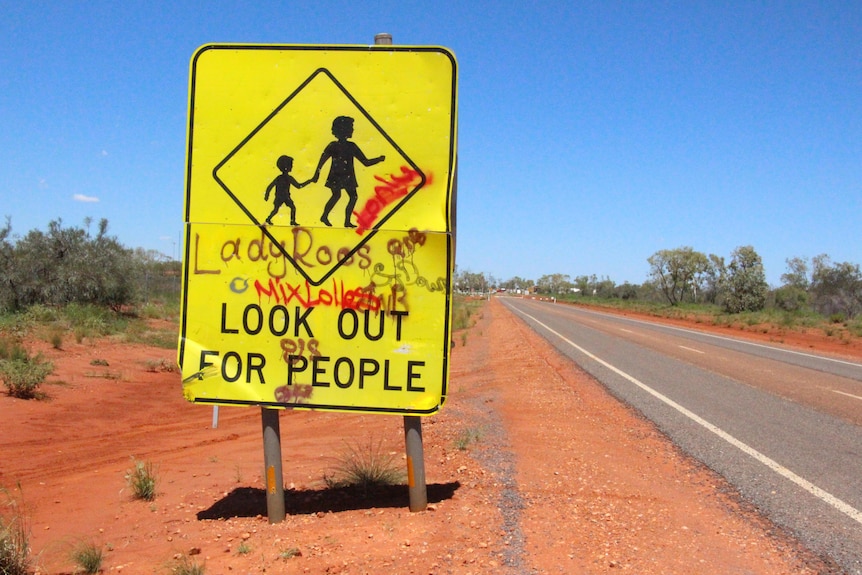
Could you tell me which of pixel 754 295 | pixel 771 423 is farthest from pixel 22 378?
pixel 754 295

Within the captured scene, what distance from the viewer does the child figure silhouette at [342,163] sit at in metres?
5.01

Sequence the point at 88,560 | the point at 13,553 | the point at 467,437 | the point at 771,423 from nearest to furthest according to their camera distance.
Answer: the point at 13,553 → the point at 88,560 → the point at 467,437 → the point at 771,423

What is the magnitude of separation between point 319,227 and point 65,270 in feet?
84.9

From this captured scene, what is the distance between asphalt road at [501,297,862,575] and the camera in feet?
18.2

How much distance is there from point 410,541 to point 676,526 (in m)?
1.83

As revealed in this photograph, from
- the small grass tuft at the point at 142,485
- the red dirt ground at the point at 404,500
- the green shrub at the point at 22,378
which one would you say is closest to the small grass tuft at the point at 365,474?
the red dirt ground at the point at 404,500

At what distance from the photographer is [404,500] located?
5.60m

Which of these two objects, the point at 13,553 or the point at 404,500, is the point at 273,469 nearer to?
the point at 404,500

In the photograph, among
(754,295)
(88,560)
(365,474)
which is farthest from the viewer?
(754,295)

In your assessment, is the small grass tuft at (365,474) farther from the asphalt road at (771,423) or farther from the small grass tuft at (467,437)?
the asphalt road at (771,423)

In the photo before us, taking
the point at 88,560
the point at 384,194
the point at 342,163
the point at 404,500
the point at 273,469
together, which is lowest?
the point at 88,560

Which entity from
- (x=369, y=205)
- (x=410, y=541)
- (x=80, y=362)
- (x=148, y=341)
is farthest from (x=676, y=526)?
(x=148, y=341)

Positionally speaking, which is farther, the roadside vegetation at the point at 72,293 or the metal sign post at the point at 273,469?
the roadside vegetation at the point at 72,293

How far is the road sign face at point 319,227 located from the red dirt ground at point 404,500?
0.91 m
